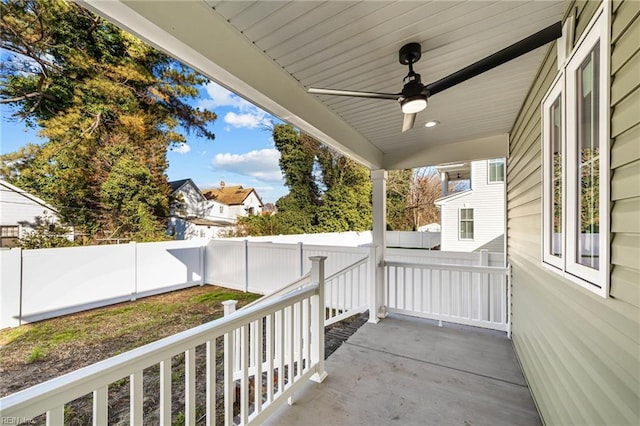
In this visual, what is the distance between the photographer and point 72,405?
2604 mm

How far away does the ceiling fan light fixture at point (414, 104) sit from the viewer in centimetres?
165

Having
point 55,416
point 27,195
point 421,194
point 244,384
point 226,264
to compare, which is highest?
point 421,194

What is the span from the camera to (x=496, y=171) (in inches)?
336

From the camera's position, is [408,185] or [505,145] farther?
[408,185]

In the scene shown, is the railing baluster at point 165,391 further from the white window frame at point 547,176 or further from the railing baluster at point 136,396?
the white window frame at point 547,176

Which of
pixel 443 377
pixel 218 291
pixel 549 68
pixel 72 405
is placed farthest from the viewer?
pixel 218 291

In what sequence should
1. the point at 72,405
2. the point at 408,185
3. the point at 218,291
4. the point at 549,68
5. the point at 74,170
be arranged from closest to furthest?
1. the point at 549,68
2. the point at 72,405
3. the point at 218,291
4. the point at 74,170
5. the point at 408,185

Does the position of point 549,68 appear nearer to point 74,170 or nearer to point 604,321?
point 604,321

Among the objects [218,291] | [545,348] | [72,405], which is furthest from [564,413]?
[218,291]

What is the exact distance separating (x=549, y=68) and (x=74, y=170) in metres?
9.80

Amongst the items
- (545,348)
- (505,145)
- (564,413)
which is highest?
(505,145)

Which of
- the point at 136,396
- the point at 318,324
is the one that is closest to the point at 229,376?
the point at 136,396

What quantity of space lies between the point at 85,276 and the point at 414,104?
21.7 feet

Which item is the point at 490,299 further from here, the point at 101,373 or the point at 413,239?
the point at 413,239
